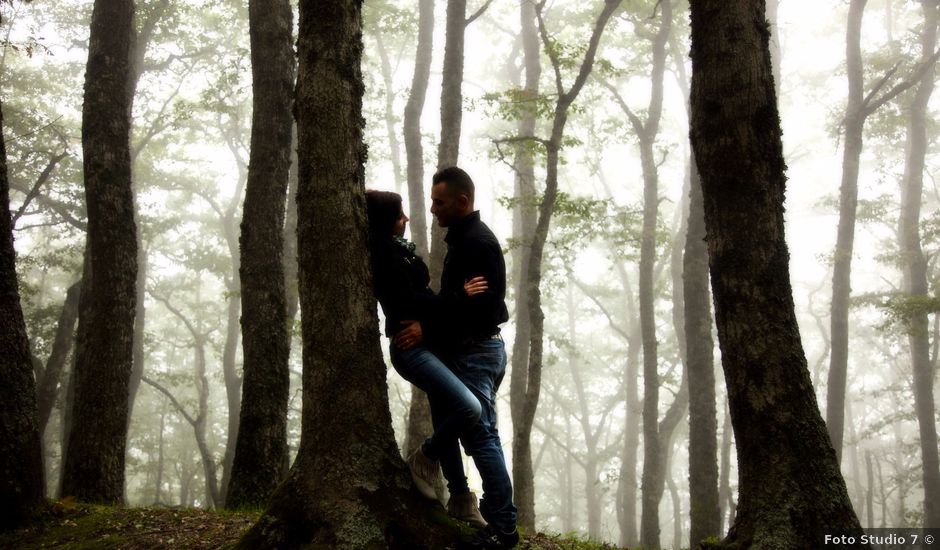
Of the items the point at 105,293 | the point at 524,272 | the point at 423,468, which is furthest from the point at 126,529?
the point at 524,272

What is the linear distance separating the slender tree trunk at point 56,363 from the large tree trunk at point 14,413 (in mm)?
10273

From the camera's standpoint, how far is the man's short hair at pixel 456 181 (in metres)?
4.05

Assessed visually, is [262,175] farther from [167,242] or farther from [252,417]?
[167,242]

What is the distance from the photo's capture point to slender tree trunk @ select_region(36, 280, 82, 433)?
1451 cm

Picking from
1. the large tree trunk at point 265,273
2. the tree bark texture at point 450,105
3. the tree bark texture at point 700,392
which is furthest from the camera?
the tree bark texture at point 450,105

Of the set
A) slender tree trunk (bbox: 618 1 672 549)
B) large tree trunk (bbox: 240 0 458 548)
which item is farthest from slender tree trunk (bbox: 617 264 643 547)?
large tree trunk (bbox: 240 0 458 548)

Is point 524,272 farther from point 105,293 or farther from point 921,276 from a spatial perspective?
point 105,293

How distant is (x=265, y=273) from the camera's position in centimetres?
702

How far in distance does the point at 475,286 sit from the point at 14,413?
379 centimetres

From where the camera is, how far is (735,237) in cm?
415

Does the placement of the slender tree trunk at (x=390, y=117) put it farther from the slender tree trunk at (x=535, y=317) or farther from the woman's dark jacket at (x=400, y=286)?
the woman's dark jacket at (x=400, y=286)

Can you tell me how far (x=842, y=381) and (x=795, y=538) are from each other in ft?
48.6

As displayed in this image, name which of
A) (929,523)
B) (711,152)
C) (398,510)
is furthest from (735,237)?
(929,523)

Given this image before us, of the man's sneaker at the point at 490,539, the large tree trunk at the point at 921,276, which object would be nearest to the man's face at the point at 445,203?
the man's sneaker at the point at 490,539
